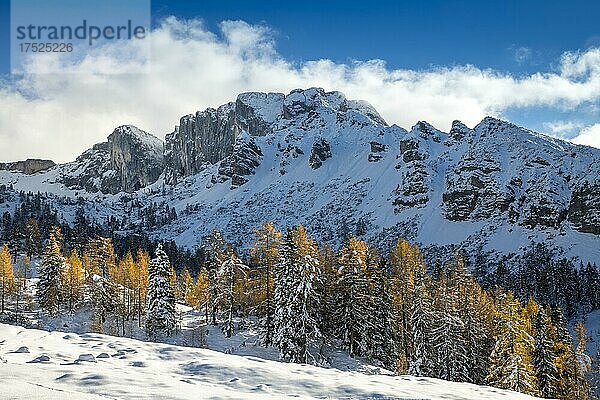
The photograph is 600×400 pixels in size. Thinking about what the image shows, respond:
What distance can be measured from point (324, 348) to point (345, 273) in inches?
233

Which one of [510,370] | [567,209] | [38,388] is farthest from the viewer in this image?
[567,209]

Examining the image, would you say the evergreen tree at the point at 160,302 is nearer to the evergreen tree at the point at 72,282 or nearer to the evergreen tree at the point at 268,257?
the evergreen tree at the point at 268,257

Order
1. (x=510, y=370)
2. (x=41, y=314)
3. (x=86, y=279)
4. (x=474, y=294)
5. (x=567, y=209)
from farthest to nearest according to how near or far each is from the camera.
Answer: (x=567, y=209), (x=86, y=279), (x=41, y=314), (x=474, y=294), (x=510, y=370)

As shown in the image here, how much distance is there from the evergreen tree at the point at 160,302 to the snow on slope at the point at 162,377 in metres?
26.4

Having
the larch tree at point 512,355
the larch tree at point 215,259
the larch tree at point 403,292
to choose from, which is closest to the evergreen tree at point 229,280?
the larch tree at point 215,259

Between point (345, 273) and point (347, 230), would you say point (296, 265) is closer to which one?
point (345, 273)

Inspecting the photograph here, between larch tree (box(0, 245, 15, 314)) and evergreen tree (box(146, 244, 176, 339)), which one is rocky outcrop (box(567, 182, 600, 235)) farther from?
larch tree (box(0, 245, 15, 314))

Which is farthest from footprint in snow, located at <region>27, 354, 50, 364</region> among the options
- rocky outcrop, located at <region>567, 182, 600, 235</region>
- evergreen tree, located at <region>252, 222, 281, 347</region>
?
rocky outcrop, located at <region>567, 182, 600, 235</region>

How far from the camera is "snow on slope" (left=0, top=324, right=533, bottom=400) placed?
9594mm

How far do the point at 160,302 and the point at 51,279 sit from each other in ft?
63.3

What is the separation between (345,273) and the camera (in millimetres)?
34750

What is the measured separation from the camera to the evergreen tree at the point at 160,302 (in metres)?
43.5

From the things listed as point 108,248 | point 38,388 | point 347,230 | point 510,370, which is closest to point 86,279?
point 108,248

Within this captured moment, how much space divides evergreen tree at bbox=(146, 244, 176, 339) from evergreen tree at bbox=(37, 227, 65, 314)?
16.5 meters
